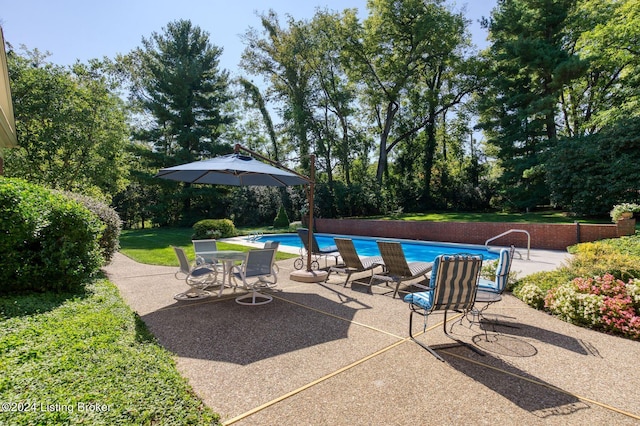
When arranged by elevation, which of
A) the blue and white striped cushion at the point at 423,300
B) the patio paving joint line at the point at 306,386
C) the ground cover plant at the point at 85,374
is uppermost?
the blue and white striped cushion at the point at 423,300

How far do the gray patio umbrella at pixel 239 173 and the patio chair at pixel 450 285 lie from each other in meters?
3.26

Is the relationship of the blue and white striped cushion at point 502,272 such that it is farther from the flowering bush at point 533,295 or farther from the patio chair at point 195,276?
the patio chair at point 195,276

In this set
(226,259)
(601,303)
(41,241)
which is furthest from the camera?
(226,259)

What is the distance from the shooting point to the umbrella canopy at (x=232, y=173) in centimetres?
551

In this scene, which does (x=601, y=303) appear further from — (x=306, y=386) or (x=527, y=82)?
(x=527, y=82)

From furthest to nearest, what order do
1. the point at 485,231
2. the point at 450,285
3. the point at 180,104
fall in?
the point at 180,104, the point at 485,231, the point at 450,285

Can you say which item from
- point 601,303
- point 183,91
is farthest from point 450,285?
point 183,91

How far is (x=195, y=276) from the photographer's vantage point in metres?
5.80

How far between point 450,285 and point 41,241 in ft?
19.2

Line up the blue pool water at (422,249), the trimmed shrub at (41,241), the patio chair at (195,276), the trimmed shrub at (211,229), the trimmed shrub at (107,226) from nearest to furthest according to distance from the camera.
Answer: the trimmed shrub at (41,241) → the patio chair at (195,276) → the trimmed shrub at (107,226) → the blue pool water at (422,249) → the trimmed shrub at (211,229)

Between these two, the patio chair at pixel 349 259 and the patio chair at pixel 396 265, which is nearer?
the patio chair at pixel 396 265

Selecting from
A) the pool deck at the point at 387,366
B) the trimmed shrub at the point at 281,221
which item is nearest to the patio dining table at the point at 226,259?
the pool deck at the point at 387,366

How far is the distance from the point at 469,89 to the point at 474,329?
2717cm

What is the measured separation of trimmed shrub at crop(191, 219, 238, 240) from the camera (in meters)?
16.4
